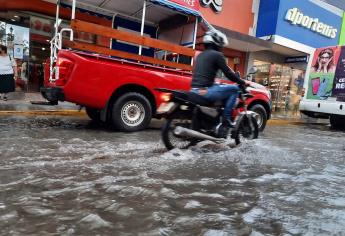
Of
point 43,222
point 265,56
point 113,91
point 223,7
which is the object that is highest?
point 223,7

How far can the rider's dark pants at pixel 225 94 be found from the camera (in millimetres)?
5684

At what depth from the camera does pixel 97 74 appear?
22.5ft

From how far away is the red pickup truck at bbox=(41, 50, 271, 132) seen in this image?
6.68 meters

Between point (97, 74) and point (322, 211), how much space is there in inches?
189

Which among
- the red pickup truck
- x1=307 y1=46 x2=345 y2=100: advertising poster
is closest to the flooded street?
the red pickup truck

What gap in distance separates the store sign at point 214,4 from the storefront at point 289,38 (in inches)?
110

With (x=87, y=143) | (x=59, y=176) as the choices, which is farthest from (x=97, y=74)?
(x=59, y=176)

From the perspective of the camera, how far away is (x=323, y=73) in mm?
12766

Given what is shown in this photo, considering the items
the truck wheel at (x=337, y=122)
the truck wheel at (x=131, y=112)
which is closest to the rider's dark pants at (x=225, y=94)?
the truck wheel at (x=131, y=112)

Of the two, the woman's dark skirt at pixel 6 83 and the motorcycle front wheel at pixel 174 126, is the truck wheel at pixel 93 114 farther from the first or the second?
the woman's dark skirt at pixel 6 83

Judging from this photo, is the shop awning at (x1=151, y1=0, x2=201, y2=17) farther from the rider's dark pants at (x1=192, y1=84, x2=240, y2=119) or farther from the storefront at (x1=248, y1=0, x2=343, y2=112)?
the storefront at (x1=248, y1=0, x2=343, y2=112)

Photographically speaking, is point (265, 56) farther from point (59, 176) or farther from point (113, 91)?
point (59, 176)

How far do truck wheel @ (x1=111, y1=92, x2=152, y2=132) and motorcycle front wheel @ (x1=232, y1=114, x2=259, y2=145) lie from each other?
82.0 inches

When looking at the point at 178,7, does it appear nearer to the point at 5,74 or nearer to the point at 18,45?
the point at 5,74
